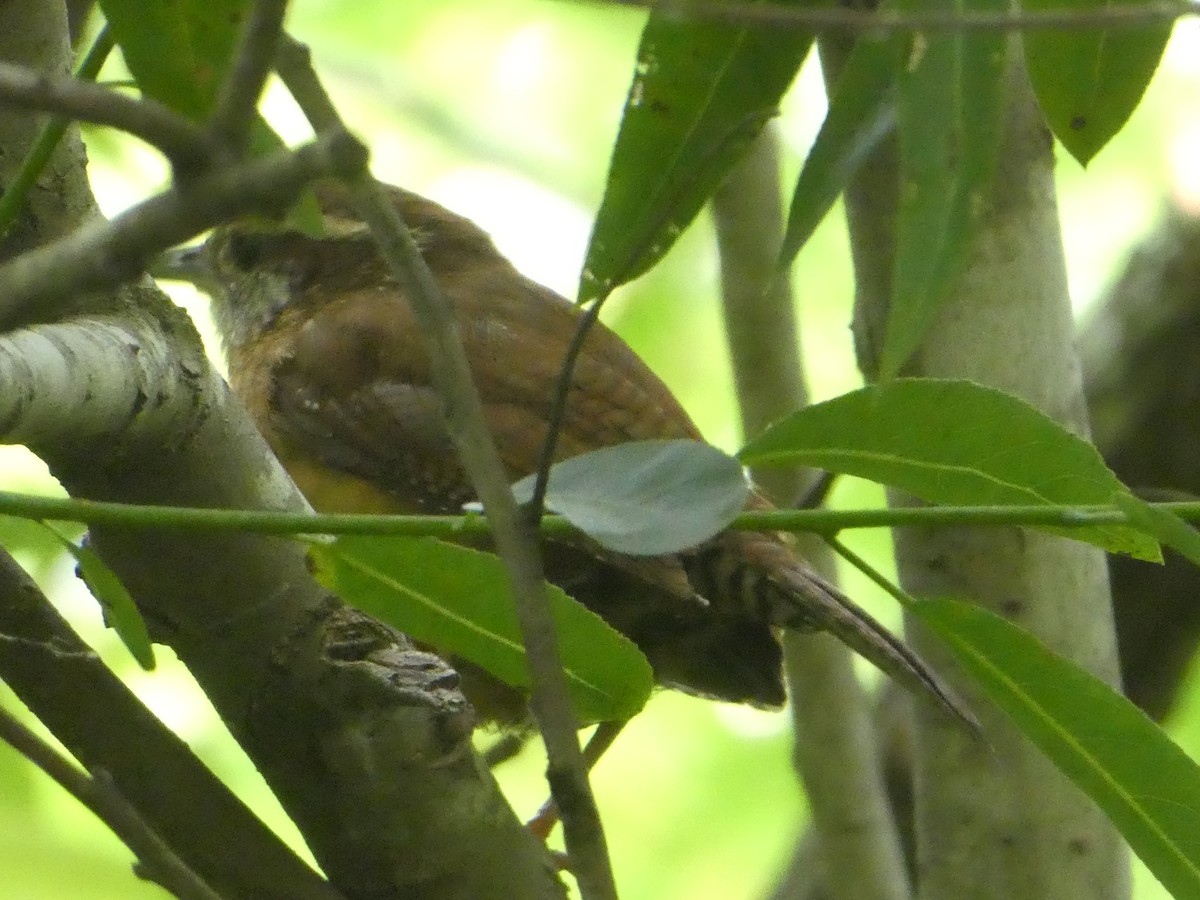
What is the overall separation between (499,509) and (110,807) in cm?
47

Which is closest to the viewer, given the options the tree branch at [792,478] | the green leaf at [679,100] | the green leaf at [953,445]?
the green leaf at [953,445]

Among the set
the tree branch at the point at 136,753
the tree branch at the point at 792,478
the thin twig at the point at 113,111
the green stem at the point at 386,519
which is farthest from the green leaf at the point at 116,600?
the tree branch at the point at 792,478

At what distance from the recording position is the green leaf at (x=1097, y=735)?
173 cm

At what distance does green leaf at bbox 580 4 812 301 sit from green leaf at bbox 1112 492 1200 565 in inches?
29.6

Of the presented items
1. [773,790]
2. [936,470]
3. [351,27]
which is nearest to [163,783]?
[936,470]

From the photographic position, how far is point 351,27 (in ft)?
18.3

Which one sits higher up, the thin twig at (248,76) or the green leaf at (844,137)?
the green leaf at (844,137)

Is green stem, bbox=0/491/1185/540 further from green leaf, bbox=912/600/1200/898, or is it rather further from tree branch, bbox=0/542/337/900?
tree branch, bbox=0/542/337/900

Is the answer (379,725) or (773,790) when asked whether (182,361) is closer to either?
(379,725)

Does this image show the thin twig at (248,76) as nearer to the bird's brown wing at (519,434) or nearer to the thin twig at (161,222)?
the thin twig at (161,222)

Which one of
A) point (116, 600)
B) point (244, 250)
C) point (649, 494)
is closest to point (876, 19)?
point (649, 494)

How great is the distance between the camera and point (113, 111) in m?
0.78

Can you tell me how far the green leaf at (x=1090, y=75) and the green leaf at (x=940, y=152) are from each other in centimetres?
7

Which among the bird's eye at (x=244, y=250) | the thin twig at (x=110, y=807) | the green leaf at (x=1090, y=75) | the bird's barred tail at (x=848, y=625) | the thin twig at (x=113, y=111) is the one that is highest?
the bird's eye at (x=244, y=250)
